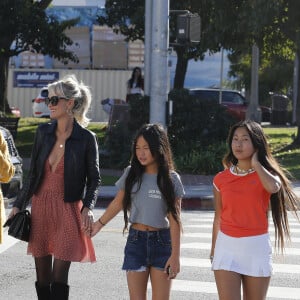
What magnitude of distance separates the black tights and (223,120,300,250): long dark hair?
52.7 inches

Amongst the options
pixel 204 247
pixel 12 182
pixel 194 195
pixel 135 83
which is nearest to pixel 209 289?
pixel 204 247

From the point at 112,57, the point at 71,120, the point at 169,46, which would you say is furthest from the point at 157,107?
the point at 112,57

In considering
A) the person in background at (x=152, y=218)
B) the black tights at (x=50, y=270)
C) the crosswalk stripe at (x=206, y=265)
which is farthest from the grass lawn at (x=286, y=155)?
the person in background at (x=152, y=218)

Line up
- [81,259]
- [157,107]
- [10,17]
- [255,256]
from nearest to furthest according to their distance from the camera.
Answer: [255,256]
[81,259]
[157,107]
[10,17]

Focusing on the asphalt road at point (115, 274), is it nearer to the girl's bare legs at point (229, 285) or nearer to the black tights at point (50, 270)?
the black tights at point (50, 270)

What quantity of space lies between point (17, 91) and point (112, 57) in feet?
27.2

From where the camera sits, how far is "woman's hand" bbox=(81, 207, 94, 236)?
620cm

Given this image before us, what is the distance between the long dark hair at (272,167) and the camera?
19.3 ft

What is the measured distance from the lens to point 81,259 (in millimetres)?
6277

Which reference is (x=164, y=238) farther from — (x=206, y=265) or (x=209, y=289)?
(x=206, y=265)

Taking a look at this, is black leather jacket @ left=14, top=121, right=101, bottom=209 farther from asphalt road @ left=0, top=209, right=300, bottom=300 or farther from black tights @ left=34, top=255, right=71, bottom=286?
asphalt road @ left=0, top=209, right=300, bottom=300

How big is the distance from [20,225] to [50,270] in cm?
42

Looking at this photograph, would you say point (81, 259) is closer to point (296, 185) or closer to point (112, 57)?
point (296, 185)

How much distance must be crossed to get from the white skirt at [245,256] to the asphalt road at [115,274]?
252 cm
